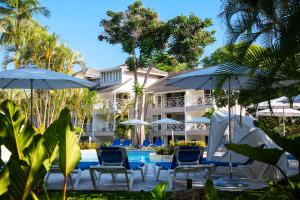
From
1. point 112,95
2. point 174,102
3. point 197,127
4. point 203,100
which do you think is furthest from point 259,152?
point 112,95

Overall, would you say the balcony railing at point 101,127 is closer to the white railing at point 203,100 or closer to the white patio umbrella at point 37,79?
the white railing at point 203,100

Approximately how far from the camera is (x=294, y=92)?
365 inches

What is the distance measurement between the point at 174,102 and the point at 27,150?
119 feet

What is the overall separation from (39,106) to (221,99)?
1367cm

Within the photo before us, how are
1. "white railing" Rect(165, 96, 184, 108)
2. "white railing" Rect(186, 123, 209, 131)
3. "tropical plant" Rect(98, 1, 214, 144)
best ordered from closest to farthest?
"tropical plant" Rect(98, 1, 214, 144), "white railing" Rect(186, 123, 209, 131), "white railing" Rect(165, 96, 184, 108)

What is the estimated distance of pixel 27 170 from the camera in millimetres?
3508

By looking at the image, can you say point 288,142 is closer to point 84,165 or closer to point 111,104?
point 84,165

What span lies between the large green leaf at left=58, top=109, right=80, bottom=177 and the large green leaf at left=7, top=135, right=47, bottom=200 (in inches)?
7.7

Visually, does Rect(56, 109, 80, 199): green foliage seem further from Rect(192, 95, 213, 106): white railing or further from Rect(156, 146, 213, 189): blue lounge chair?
Rect(192, 95, 213, 106): white railing

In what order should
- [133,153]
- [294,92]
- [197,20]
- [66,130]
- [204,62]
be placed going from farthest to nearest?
1. [204,62]
2. [197,20]
3. [133,153]
4. [294,92]
5. [66,130]

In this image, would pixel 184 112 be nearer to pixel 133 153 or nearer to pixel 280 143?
pixel 133 153

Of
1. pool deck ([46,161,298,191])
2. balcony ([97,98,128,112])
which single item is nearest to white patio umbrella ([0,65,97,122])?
pool deck ([46,161,298,191])

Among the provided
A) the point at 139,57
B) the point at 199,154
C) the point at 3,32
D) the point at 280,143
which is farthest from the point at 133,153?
the point at 280,143

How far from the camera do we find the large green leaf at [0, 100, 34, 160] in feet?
11.8
